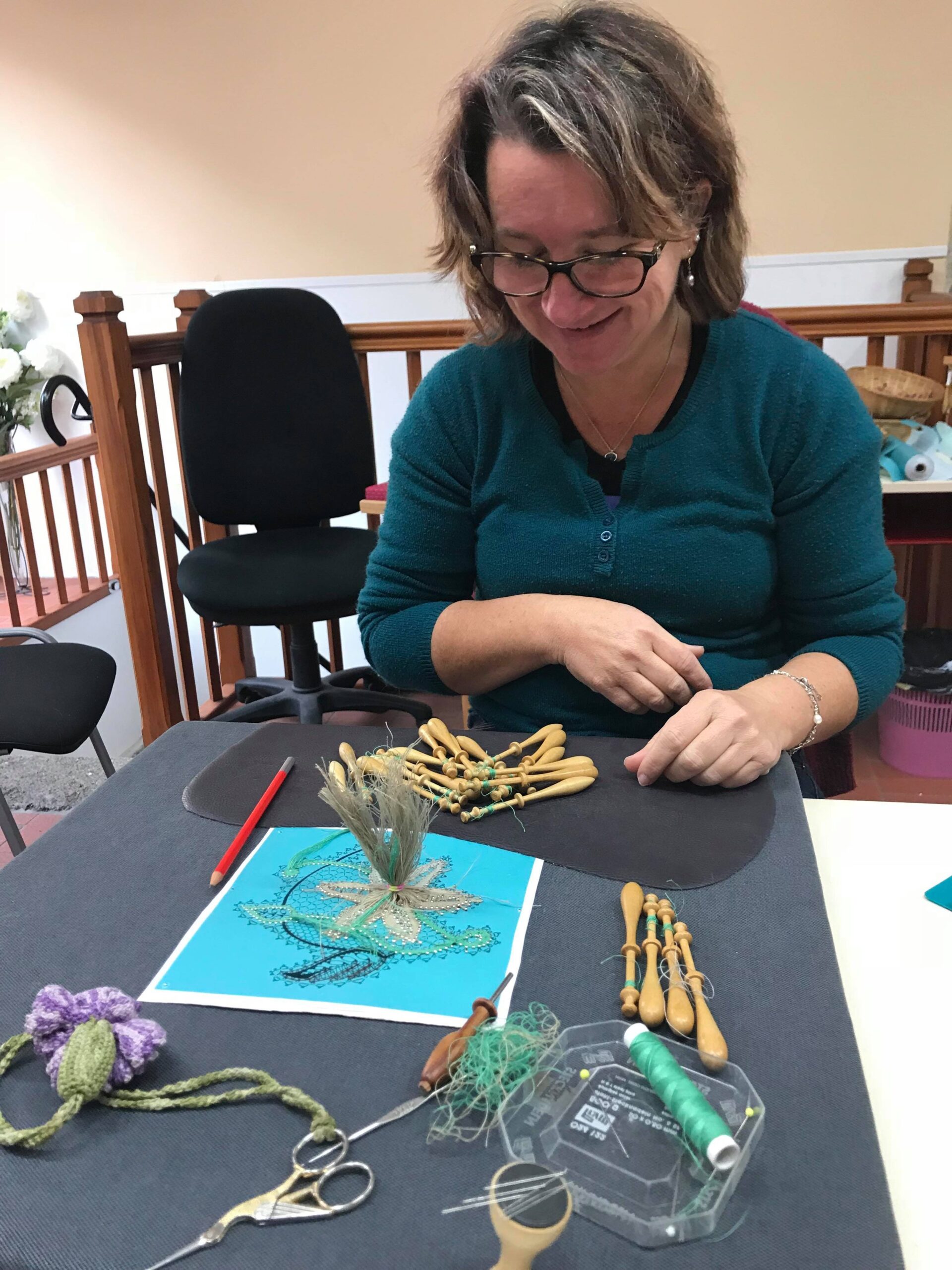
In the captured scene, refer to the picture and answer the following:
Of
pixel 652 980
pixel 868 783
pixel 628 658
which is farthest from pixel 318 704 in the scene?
pixel 652 980

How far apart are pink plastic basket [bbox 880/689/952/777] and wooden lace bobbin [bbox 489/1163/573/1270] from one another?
2.14 meters

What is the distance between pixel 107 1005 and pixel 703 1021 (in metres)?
0.35

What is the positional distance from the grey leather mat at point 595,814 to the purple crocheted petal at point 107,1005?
0.79ft

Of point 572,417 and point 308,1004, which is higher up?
point 572,417

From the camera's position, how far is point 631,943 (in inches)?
24.6

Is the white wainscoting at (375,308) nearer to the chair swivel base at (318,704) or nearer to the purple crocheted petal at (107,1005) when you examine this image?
the chair swivel base at (318,704)

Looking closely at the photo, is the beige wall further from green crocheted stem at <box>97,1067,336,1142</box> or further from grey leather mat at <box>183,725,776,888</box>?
green crocheted stem at <box>97,1067,336,1142</box>

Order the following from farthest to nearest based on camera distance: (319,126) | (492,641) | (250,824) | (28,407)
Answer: (28,407), (319,126), (492,641), (250,824)

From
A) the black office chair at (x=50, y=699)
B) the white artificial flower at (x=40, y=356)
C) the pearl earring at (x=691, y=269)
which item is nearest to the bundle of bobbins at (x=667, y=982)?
the pearl earring at (x=691, y=269)

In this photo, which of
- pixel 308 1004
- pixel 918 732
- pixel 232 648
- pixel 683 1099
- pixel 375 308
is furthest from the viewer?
pixel 375 308

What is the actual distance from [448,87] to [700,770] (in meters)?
0.73

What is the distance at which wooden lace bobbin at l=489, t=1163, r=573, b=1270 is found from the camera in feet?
1.26

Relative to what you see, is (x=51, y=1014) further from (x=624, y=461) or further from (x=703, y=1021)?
(x=624, y=461)

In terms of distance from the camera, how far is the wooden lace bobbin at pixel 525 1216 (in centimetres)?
39
